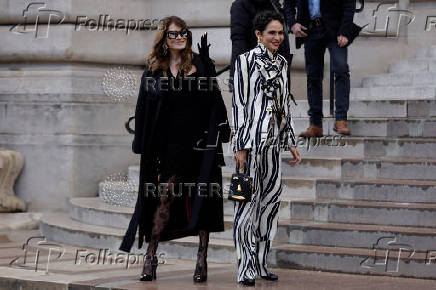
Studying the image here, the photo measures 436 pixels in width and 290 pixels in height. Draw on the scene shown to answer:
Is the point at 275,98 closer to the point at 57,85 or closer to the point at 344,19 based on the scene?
the point at 344,19

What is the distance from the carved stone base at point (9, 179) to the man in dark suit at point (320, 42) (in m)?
3.73

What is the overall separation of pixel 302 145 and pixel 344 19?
1.31 metres

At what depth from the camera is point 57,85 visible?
532 inches

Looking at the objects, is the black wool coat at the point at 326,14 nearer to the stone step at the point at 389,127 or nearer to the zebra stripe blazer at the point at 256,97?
the stone step at the point at 389,127

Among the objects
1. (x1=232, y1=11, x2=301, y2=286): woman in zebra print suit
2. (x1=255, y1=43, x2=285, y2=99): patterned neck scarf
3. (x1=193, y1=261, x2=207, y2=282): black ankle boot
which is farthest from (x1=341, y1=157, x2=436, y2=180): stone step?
(x1=193, y1=261, x2=207, y2=282): black ankle boot

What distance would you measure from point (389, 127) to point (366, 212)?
1518 millimetres

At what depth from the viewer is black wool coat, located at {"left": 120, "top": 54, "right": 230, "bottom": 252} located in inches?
355

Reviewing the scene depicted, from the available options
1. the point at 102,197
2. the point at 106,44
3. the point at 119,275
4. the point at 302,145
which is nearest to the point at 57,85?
the point at 106,44

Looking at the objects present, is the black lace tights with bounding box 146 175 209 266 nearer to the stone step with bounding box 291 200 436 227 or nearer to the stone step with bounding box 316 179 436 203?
the stone step with bounding box 291 200 436 227

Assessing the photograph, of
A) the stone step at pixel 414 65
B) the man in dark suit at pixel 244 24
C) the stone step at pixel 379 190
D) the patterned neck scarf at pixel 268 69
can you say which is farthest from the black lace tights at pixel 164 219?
the stone step at pixel 414 65

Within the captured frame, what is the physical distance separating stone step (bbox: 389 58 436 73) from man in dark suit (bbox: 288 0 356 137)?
181cm

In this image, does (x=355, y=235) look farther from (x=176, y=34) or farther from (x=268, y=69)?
(x=176, y=34)

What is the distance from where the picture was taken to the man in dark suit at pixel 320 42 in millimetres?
11117

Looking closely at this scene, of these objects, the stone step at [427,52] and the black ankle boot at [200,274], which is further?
the stone step at [427,52]
